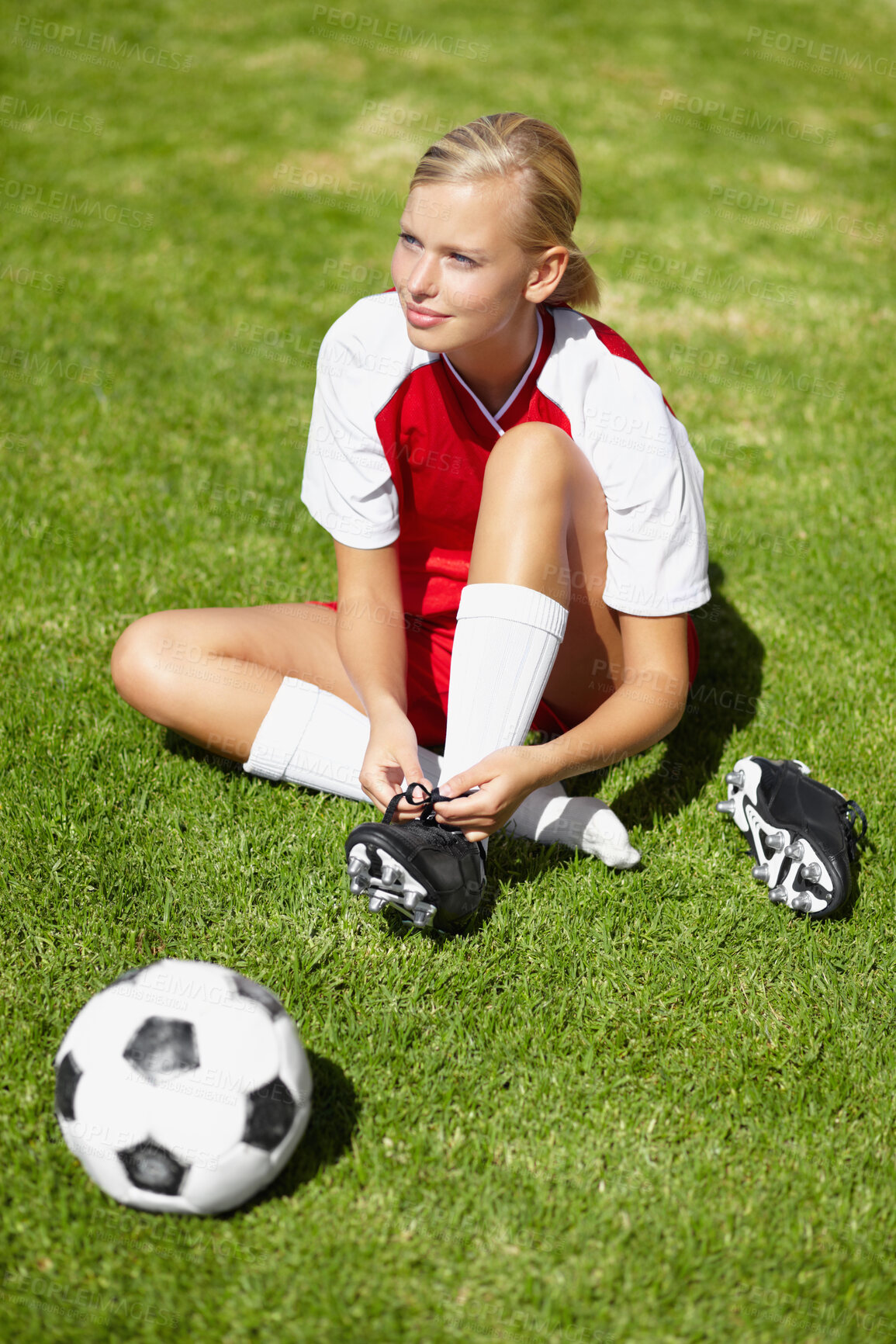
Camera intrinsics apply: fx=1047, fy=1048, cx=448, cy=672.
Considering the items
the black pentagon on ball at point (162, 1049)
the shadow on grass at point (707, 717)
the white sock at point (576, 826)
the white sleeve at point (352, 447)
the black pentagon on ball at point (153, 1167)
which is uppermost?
the white sleeve at point (352, 447)

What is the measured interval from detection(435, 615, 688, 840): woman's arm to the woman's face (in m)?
0.69

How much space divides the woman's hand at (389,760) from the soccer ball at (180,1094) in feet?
1.79

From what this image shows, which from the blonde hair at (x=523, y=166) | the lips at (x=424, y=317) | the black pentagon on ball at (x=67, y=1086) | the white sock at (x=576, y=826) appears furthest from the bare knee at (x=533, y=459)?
the black pentagon on ball at (x=67, y=1086)

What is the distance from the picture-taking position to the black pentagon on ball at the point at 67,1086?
164cm

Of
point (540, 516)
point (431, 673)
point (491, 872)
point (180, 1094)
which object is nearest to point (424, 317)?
point (540, 516)

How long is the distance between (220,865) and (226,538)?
146 centimetres

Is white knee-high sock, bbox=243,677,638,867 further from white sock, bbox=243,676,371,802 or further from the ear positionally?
the ear

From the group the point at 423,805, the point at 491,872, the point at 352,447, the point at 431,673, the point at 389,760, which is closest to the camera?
the point at 423,805

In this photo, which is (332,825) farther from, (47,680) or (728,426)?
(728,426)

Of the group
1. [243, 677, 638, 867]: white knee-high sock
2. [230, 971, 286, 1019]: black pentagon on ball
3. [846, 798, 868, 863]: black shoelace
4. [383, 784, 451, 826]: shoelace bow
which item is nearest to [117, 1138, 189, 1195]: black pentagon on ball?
[230, 971, 286, 1019]: black pentagon on ball

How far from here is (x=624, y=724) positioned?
2193 mm

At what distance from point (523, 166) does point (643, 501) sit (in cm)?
68

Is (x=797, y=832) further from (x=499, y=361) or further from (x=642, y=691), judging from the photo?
(x=499, y=361)

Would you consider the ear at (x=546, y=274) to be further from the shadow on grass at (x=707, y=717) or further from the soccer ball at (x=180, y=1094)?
the soccer ball at (x=180, y=1094)
